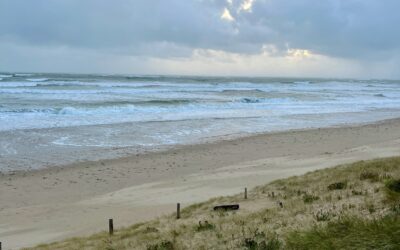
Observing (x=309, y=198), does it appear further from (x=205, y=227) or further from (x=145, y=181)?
(x=145, y=181)

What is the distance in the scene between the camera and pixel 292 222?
695 centimetres

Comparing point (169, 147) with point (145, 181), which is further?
point (169, 147)

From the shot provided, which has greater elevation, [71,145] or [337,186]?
[337,186]

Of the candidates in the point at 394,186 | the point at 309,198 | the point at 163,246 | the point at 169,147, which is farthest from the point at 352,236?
the point at 169,147

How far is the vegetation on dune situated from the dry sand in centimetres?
140

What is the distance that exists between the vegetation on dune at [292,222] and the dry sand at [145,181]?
55.1 inches

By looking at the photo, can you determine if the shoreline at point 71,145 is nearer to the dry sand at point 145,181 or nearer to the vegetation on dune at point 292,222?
the dry sand at point 145,181

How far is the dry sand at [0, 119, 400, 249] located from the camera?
32.3 ft

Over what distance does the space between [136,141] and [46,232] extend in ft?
34.4

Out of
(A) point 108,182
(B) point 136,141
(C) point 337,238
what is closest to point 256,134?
(B) point 136,141

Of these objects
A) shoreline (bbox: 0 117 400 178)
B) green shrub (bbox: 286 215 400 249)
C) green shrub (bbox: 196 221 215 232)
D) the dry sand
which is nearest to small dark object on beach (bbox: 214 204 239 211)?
green shrub (bbox: 196 221 215 232)

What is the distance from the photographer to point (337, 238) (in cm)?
486

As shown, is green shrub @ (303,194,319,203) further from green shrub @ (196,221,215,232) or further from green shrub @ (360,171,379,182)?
green shrub @ (196,221,215,232)

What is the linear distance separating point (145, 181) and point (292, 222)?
23.4 ft
